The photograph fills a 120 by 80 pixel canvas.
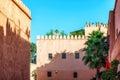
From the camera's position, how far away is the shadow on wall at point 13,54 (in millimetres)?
17909

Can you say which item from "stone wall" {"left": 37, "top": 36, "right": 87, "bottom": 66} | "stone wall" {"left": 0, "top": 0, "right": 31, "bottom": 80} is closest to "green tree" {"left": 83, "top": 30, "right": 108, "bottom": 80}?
"stone wall" {"left": 0, "top": 0, "right": 31, "bottom": 80}

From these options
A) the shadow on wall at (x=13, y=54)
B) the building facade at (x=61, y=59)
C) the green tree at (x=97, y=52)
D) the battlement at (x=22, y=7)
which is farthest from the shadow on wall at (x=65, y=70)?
the battlement at (x=22, y=7)

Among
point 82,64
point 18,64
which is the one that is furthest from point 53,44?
point 18,64

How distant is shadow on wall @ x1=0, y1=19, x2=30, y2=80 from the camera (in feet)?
58.8

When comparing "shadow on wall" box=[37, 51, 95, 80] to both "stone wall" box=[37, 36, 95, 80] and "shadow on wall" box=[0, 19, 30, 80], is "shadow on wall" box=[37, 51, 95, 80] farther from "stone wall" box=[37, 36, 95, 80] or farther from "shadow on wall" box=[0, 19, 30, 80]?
"shadow on wall" box=[0, 19, 30, 80]

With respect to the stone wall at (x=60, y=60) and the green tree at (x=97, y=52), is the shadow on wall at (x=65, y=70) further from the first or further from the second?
the green tree at (x=97, y=52)

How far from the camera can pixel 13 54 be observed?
20188 mm

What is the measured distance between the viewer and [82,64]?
36.9 metres

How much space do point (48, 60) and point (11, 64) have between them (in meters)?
17.5

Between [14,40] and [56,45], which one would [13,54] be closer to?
[14,40]

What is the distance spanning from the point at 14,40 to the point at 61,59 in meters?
17.2

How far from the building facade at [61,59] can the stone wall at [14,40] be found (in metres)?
11.8

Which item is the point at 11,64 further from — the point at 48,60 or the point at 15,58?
the point at 48,60

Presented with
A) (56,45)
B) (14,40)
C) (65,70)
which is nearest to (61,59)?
(65,70)
